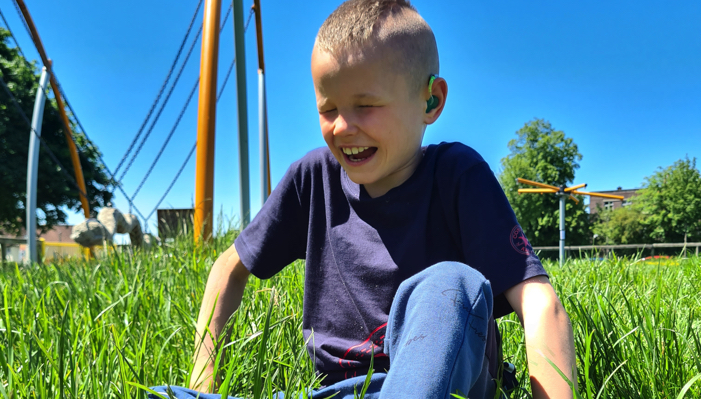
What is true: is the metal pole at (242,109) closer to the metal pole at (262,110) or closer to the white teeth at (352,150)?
the metal pole at (262,110)

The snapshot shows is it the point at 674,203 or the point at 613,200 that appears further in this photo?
the point at 613,200

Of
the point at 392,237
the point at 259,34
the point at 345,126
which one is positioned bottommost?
the point at 392,237

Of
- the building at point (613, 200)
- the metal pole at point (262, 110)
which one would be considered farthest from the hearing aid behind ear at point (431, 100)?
the building at point (613, 200)

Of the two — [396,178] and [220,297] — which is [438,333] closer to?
[396,178]

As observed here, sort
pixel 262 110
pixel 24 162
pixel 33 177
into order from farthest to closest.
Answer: pixel 24 162
pixel 33 177
pixel 262 110

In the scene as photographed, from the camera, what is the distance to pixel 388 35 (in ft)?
3.55

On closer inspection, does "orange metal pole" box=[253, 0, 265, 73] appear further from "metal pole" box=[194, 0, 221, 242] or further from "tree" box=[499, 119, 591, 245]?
"tree" box=[499, 119, 591, 245]

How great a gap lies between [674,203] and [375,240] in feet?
118

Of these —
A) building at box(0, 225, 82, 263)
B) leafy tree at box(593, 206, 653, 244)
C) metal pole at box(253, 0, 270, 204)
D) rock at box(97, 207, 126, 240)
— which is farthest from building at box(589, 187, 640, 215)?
rock at box(97, 207, 126, 240)

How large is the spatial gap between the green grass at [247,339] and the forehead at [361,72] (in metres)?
0.48

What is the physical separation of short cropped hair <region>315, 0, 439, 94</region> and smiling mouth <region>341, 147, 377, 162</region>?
0.18 metres

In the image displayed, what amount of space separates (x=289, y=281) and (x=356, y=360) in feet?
3.39

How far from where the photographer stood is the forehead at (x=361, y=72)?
1049mm

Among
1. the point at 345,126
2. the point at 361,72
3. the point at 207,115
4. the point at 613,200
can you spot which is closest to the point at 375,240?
the point at 345,126
